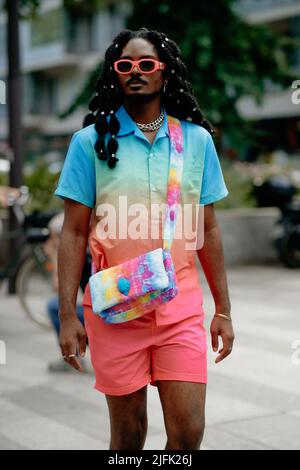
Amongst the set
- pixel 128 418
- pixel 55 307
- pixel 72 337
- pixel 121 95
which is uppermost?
pixel 121 95

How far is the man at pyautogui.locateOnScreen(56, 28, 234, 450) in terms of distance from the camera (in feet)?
10.1

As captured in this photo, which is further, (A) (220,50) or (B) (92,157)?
(A) (220,50)

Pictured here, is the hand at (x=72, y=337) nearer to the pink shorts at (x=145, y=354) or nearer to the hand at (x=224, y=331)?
the pink shorts at (x=145, y=354)

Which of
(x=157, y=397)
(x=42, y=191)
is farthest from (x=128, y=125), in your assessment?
(x=42, y=191)

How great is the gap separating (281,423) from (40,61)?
45802 mm

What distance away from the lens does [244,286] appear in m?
10.6

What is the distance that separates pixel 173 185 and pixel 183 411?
79 centimetres

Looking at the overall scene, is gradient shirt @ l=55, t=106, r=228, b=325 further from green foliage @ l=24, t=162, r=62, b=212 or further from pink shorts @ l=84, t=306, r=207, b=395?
green foliage @ l=24, t=162, r=62, b=212

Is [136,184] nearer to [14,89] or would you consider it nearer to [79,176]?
[79,176]

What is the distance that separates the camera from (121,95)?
3.28 metres

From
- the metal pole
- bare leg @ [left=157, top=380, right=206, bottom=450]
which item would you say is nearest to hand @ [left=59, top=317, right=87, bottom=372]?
bare leg @ [left=157, top=380, right=206, bottom=450]

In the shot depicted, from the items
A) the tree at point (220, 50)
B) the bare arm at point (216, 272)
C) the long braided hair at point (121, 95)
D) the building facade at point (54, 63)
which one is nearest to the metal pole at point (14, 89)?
the tree at point (220, 50)

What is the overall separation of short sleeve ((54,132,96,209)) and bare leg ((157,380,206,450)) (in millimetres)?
717

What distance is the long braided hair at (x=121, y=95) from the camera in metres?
3.13
